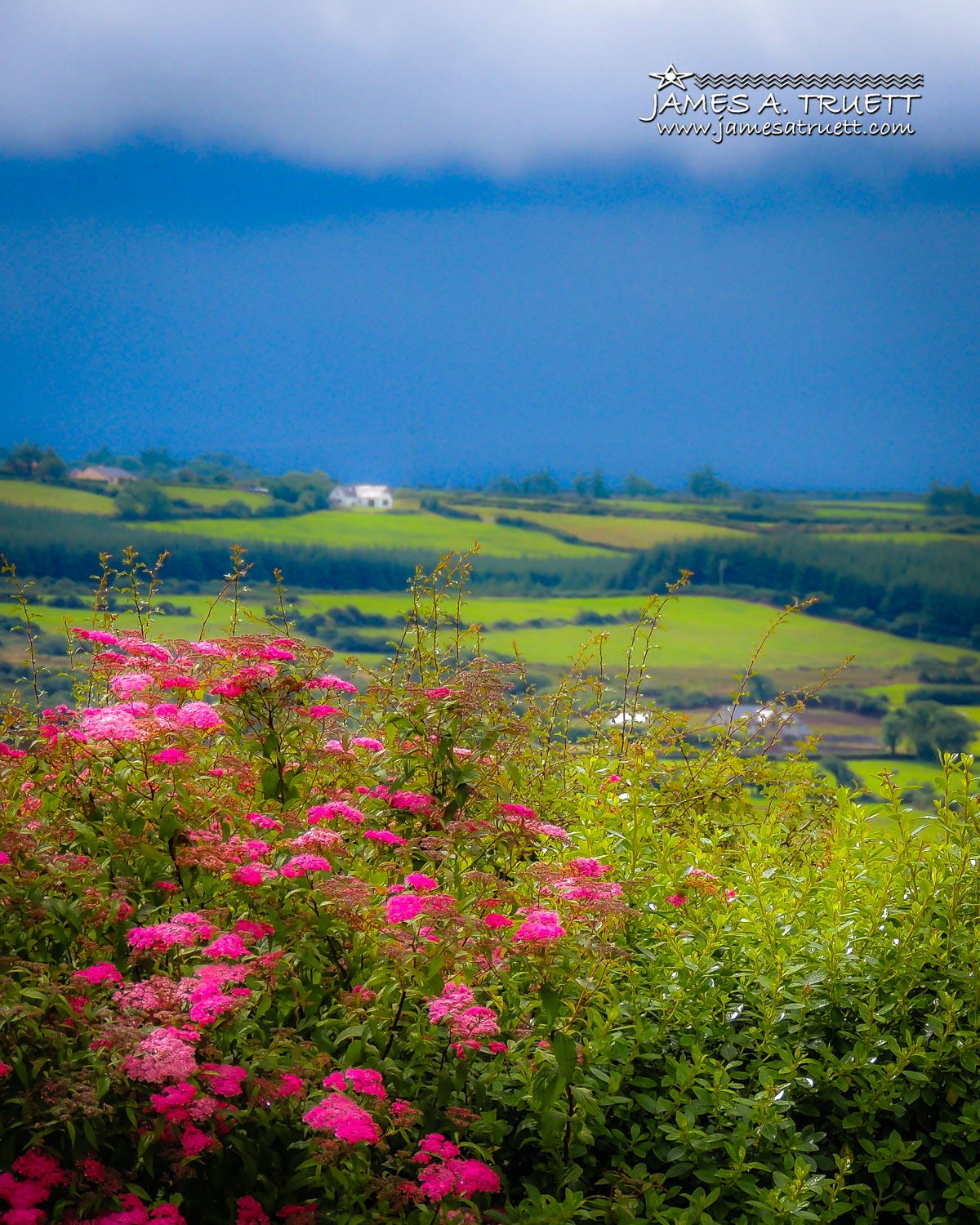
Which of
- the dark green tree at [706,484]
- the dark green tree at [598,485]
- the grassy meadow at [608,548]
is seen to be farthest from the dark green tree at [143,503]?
the dark green tree at [706,484]

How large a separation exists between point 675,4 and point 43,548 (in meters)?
8.23

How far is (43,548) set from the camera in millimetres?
9625

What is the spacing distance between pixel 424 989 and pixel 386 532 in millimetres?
10791

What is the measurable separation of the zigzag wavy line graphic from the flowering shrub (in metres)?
6.05

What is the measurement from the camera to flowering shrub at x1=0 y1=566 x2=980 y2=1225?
3.47 feet

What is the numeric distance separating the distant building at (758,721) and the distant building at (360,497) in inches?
331

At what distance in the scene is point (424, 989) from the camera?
44.1 inches

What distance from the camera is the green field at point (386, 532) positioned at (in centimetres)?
1007

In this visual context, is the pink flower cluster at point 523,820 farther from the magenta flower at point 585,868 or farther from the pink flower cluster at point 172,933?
the pink flower cluster at point 172,933

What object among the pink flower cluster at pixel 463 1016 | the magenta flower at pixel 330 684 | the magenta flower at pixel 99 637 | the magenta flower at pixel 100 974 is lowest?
the pink flower cluster at pixel 463 1016

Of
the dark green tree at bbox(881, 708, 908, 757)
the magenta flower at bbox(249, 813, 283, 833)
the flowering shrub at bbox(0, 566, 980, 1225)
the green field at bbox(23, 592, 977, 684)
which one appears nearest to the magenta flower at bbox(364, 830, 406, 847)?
the flowering shrub at bbox(0, 566, 980, 1225)

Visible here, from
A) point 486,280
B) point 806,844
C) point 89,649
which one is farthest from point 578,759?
point 486,280

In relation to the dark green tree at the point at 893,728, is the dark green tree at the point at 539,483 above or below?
above

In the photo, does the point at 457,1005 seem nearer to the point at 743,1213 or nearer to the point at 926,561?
the point at 743,1213
